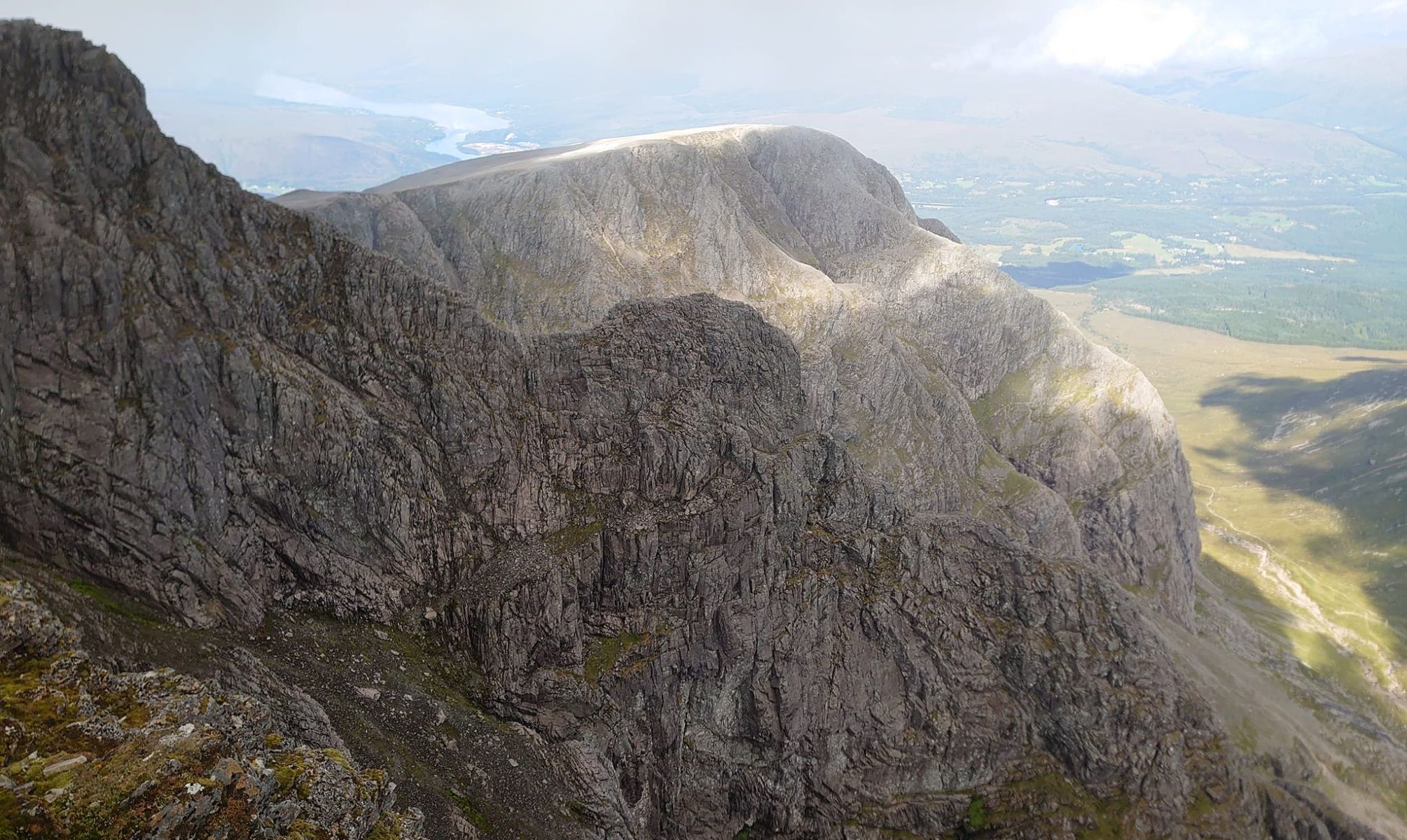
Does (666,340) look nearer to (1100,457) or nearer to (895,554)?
(895,554)

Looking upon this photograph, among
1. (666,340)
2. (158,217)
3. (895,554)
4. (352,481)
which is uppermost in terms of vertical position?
(158,217)

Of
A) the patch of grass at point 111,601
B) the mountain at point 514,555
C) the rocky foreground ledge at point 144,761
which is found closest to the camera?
the rocky foreground ledge at point 144,761

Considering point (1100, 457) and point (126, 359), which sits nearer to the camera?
point (126, 359)

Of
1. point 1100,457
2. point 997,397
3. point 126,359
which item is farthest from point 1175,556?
point 126,359

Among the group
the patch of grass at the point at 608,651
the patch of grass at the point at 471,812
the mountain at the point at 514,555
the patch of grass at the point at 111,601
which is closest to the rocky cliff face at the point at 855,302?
the mountain at the point at 514,555

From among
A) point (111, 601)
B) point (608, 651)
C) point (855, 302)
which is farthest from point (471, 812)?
point (855, 302)

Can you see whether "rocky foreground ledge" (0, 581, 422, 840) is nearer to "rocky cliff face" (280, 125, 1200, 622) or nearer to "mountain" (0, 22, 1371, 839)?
"mountain" (0, 22, 1371, 839)

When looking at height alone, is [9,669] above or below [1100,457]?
above

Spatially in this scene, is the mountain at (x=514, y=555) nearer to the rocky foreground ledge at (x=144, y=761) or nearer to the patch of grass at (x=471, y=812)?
the patch of grass at (x=471, y=812)
